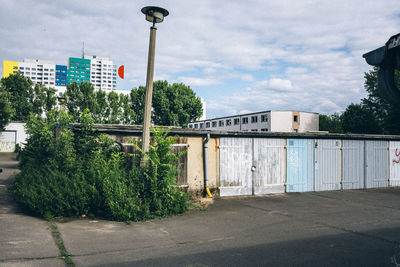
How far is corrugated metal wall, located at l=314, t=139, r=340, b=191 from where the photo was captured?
1464 cm

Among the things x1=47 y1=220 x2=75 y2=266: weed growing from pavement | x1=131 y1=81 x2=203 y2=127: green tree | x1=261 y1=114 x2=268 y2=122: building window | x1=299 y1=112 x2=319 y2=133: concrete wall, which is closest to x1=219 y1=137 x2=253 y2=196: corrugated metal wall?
x1=47 y1=220 x2=75 y2=266: weed growing from pavement

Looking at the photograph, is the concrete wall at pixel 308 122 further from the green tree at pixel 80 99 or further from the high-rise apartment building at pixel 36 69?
the high-rise apartment building at pixel 36 69

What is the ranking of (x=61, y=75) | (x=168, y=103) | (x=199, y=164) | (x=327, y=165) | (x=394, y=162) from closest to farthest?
(x=199, y=164) → (x=327, y=165) → (x=394, y=162) → (x=168, y=103) → (x=61, y=75)

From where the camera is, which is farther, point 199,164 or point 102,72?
point 102,72

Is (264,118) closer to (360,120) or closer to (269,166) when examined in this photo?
(360,120)

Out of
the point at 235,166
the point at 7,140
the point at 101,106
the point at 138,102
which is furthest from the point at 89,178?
the point at 138,102

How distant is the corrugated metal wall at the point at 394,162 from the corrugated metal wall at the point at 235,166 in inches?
355

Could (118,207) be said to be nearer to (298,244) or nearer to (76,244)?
(76,244)

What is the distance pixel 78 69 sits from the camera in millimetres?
177625

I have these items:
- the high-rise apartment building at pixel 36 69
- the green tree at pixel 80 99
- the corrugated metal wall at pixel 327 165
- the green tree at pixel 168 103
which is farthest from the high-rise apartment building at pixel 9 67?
the corrugated metal wall at pixel 327 165

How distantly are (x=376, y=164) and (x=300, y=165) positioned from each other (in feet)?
17.0

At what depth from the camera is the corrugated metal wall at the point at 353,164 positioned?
15.4m

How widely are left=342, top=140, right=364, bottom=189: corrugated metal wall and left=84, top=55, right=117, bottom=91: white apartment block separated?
17592cm

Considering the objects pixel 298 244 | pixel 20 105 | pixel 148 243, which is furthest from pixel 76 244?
pixel 20 105
